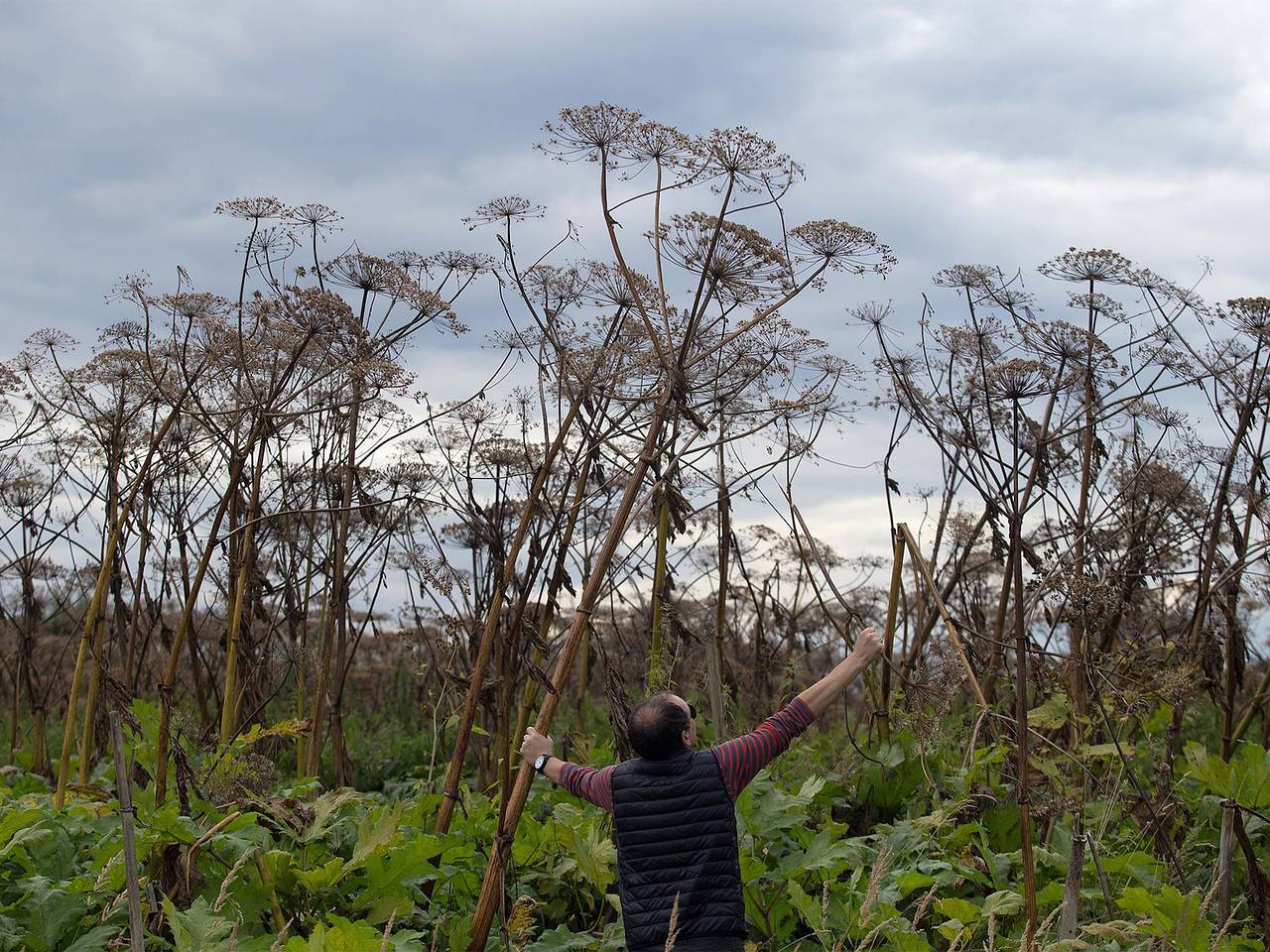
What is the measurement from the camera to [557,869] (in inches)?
212

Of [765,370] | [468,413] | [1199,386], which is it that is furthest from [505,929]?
[1199,386]

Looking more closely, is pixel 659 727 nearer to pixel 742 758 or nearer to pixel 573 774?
pixel 742 758

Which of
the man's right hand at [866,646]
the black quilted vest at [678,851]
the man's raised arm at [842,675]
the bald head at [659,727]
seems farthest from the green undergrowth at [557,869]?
the bald head at [659,727]

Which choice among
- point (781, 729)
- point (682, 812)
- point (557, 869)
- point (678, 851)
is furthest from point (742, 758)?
point (557, 869)

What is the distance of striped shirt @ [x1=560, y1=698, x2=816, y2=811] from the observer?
4.32 meters

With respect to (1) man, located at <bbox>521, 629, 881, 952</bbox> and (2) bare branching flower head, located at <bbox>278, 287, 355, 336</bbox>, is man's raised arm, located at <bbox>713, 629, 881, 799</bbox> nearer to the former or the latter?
(1) man, located at <bbox>521, 629, 881, 952</bbox>

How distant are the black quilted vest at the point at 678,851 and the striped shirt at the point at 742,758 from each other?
0.16 ft

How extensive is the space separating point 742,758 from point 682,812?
0.96ft

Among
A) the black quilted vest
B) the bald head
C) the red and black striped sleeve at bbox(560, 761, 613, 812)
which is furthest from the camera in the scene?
the red and black striped sleeve at bbox(560, 761, 613, 812)

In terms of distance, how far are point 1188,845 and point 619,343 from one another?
3.58m

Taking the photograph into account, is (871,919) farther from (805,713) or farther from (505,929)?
(505,929)

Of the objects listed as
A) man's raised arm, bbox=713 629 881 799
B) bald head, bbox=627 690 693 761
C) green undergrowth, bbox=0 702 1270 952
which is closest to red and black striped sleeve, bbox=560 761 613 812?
bald head, bbox=627 690 693 761

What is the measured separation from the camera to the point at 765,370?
246 inches

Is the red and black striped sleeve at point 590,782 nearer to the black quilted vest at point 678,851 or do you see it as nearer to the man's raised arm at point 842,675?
the black quilted vest at point 678,851
